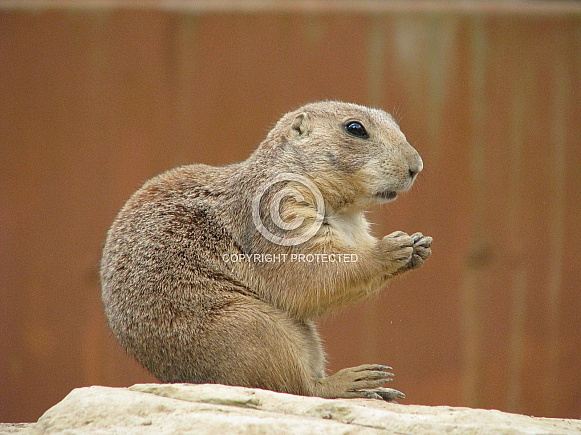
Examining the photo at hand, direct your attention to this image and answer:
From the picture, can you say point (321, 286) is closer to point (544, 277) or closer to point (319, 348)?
point (319, 348)

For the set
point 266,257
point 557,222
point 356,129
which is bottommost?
point 266,257

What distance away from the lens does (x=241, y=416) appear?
15.1 feet

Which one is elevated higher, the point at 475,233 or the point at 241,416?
the point at 475,233

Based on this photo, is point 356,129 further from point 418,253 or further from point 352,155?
point 418,253

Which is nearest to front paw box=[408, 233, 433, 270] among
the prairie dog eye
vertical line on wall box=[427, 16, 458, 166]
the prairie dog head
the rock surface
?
the prairie dog head

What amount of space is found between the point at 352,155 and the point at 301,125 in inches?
17.7

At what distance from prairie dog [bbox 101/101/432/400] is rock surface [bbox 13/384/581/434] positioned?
58 centimetres

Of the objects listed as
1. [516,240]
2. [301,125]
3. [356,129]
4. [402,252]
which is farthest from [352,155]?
[516,240]

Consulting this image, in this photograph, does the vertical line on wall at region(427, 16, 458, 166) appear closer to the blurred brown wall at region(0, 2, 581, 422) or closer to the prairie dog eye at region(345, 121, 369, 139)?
the blurred brown wall at region(0, 2, 581, 422)

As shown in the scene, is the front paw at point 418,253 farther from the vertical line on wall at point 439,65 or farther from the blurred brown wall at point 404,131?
the vertical line on wall at point 439,65

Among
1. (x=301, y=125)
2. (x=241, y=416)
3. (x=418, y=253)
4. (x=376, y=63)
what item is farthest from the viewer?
(x=376, y=63)

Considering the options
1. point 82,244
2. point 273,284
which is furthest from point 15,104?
point 273,284

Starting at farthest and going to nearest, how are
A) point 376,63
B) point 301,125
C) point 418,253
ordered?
point 376,63 < point 301,125 < point 418,253

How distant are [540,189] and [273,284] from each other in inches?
176
